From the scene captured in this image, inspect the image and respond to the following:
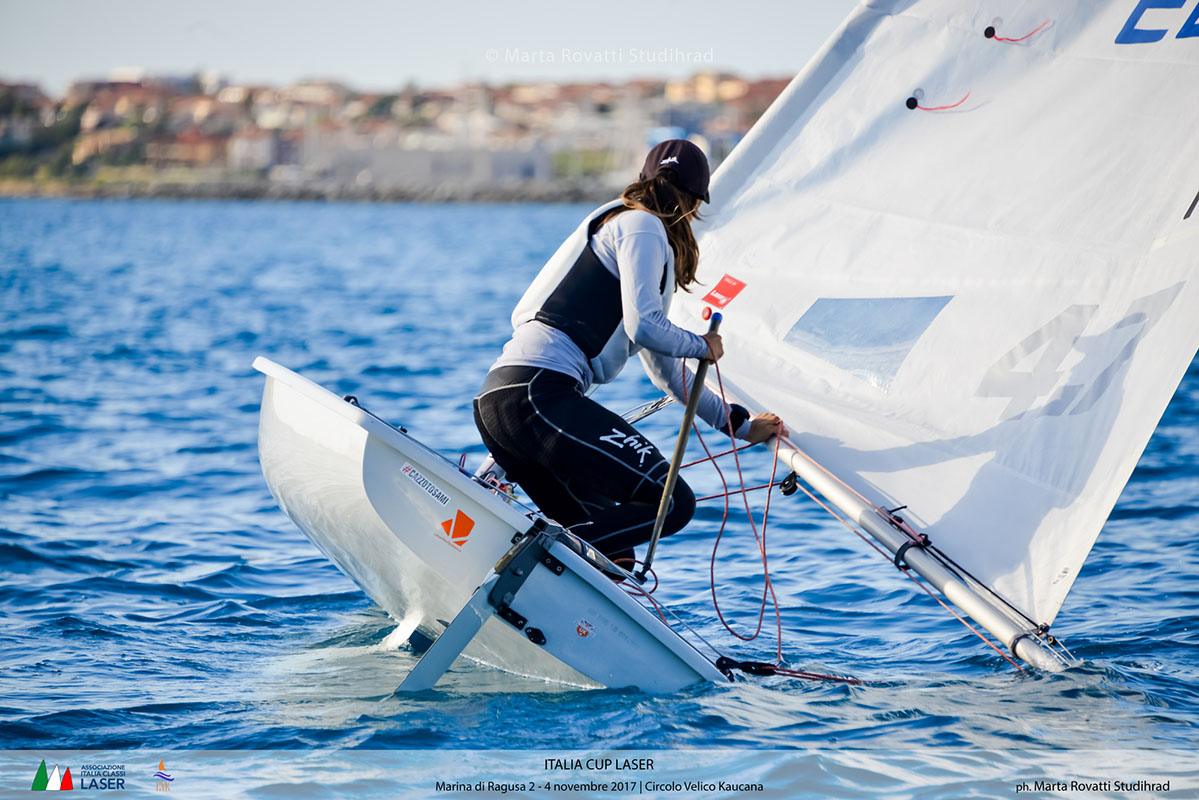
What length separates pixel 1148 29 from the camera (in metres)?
3.54

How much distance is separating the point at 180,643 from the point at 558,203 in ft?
253

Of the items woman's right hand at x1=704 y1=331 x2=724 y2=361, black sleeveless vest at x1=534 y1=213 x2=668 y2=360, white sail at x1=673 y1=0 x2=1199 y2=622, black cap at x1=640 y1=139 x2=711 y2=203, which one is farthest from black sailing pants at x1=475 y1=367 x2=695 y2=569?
white sail at x1=673 y1=0 x2=1199 y2=622

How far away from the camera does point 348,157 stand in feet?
312

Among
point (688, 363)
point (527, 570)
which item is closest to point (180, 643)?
point (527, 570)

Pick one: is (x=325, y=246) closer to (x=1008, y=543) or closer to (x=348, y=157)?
(x=1008, y=543)

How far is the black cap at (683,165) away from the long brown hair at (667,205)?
2 centimetres

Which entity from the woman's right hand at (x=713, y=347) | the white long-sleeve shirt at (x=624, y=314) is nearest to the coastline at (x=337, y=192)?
the white long-sleeve shirt at (x=624, y=314)

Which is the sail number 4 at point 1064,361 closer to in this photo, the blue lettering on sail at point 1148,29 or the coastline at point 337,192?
the blue lettering on sail at point 1148,29

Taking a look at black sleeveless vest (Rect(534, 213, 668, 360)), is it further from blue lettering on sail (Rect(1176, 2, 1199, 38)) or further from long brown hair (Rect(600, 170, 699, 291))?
blue lettering on sail (Rect(1176, 2, 1199, 38))

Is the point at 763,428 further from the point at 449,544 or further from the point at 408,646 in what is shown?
the point at 408,646

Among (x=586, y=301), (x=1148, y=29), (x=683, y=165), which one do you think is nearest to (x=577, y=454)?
(x=586, y=301)

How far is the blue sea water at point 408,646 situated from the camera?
319 cm

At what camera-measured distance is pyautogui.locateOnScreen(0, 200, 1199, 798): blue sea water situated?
319 centimetres

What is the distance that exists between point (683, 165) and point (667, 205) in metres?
0.12
